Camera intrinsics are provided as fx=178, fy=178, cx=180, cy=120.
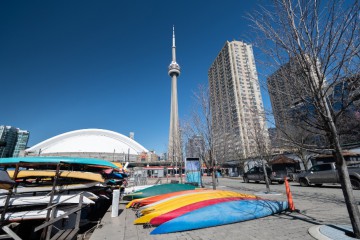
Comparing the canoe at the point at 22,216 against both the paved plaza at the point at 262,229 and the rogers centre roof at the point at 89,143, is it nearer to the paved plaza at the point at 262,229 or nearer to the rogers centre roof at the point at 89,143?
the paved plaza at the point at 262,229

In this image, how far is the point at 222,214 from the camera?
542 centimetres

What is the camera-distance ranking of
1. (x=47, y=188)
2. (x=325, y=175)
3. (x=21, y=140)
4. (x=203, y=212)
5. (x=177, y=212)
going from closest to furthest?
1. (x=203, y=212)
2. (x=177, y=212)
3. (x=47, y=188)
4. (x=325, y=175)
5. (x=21, y=140)

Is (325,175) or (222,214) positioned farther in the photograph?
(325,175)

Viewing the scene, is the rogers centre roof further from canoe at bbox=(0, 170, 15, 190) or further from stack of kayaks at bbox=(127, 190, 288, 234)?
canoe at bbox=(0, 170, 15, 190)

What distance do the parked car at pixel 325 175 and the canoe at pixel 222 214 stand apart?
8.67 m

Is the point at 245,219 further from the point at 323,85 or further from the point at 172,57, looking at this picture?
the point at 172,57

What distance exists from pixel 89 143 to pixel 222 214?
94.8 m

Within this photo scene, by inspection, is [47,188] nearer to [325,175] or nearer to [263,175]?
[325,175]

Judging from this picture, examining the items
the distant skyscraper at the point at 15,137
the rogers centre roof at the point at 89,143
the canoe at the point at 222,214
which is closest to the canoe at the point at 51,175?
the canoe at the point at 222,214

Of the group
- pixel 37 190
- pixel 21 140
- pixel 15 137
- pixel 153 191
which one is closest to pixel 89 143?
pixel 15 137

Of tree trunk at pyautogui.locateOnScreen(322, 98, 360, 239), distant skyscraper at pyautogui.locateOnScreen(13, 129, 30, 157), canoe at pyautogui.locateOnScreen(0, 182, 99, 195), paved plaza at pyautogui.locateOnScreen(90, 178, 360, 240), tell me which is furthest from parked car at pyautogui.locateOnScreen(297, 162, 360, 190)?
distant skyscraper at pyautogui.locateOnScreen(13, 129, 30, 157)

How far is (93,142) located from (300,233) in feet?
319

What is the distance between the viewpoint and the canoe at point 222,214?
4884 mm

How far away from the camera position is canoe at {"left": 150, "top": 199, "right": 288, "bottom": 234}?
4884 millimetres
